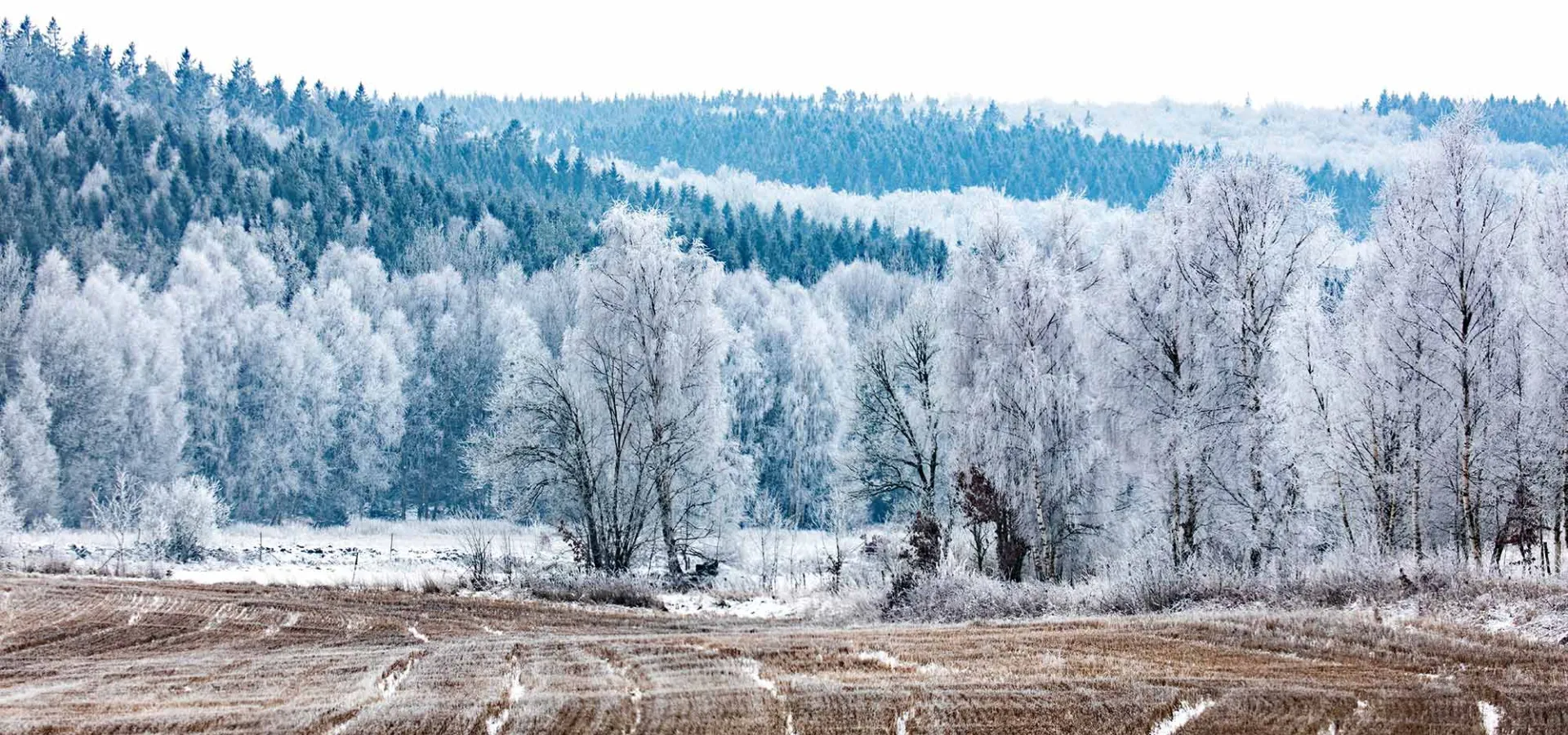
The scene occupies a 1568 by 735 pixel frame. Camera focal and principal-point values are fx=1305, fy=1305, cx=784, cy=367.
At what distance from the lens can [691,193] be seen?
134125 millimetres

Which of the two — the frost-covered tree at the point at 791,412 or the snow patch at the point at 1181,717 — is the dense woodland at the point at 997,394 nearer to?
the frost-covered tree at the point at 791,412

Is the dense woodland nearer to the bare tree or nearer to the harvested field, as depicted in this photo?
the bare tree

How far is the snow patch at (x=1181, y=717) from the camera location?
10.6 metres

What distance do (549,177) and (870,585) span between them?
109 m

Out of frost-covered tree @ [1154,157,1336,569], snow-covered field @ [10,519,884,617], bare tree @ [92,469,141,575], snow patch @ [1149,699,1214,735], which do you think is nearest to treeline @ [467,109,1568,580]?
frost-covered tree @ [1154,157,1336,569]

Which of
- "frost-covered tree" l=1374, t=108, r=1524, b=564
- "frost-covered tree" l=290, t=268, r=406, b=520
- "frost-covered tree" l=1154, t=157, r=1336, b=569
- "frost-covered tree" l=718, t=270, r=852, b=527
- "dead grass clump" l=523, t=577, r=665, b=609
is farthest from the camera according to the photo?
"frost-covered tree" l=290, t=268, r=406, b=520

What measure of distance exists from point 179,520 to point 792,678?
32.6 meters

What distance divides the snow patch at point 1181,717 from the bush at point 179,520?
3512cm

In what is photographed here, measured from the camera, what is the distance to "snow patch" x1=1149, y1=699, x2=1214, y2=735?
10.6 meters

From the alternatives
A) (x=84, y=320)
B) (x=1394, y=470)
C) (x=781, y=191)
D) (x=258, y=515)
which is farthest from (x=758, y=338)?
(x=781, y=191)

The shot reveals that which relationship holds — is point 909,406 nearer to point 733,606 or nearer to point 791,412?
point 733,606

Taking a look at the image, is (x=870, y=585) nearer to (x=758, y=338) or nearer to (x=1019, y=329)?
(x=1019, y=329)

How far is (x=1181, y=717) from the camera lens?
11.1 meters

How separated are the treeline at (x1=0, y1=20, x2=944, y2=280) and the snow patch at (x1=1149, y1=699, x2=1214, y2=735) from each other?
78.4 meters
